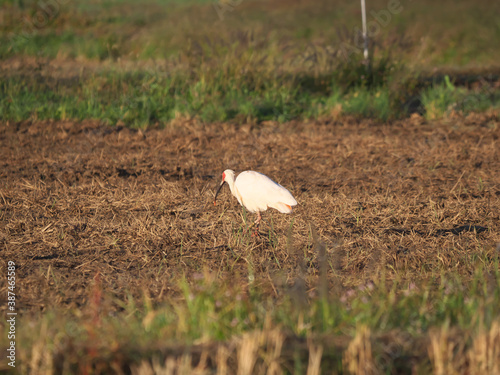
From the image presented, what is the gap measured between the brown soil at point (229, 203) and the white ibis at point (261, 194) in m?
0.18

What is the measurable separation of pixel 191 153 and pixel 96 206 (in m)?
2.17

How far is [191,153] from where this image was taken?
7688 mm

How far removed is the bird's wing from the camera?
4.88m

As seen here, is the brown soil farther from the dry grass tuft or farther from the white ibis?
the white ibis

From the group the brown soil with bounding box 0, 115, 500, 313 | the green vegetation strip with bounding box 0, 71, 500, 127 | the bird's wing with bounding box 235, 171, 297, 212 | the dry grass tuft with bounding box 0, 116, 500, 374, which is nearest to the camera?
the dry grass tuft with bounding box 0, 116, 500, 374

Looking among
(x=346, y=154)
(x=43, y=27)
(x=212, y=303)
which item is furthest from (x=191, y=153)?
(x=43, y=27)

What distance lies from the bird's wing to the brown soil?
19cm

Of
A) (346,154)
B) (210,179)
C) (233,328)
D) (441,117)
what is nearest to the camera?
(233,328)

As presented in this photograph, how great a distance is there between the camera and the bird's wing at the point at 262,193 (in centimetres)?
488

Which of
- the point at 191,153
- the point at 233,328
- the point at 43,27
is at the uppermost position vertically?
the point at 233,328

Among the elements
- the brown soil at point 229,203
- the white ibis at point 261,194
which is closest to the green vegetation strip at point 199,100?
the brown soil at point 229,203

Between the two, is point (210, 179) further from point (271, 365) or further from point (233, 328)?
point (271, 365)

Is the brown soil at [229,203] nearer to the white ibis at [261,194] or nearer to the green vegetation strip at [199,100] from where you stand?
the white ibis at [261,194]

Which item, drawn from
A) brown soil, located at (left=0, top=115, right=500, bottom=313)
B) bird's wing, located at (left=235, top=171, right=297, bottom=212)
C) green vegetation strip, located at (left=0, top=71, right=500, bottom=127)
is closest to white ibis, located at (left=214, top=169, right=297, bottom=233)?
bird's wing, located at (left=235, top=171, right=297, bottom=212)
